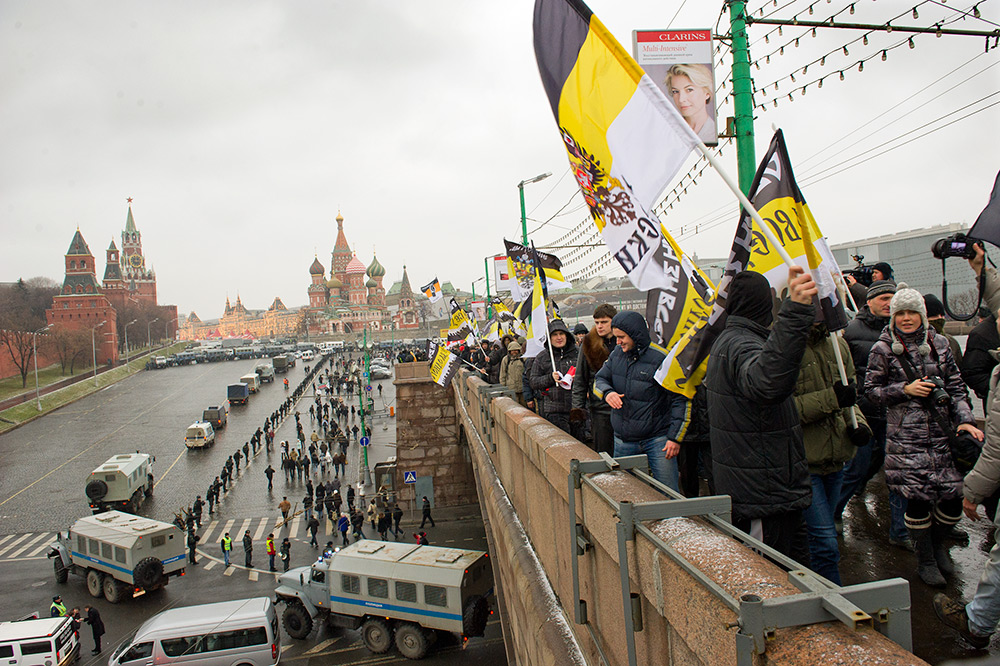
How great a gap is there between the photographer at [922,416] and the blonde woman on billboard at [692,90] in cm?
764

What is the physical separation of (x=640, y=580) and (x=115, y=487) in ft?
84.7

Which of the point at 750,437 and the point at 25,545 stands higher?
the point at 750,437

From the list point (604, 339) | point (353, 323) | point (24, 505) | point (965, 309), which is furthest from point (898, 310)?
point (353, 323)

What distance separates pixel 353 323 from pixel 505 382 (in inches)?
4930

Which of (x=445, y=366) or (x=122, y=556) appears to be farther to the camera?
Answer: (x=122, y=556)

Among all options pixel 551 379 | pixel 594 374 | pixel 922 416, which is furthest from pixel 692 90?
pixel 922 416

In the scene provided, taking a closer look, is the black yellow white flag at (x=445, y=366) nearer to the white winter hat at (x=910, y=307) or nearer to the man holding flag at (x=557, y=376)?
the man holding flag at (x=557, y=376)

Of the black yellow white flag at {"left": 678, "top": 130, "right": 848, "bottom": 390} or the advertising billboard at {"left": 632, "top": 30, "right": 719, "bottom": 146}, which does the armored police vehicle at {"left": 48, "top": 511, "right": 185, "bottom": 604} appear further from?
the black yellow white flag at {"left": 678, "top": 130, "right": 848, "bottom": 390}

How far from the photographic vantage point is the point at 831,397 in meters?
3.47

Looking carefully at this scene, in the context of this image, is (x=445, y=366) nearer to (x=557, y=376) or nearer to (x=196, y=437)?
(x=557, y=376)

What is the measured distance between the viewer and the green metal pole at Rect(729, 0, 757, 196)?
8516 millimetres

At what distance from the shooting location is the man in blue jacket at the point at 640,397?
165 inches

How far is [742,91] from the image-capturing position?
864 cm

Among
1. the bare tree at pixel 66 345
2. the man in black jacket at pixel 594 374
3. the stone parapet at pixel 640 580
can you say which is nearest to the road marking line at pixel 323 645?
the stone parapet at pixel 640 580
